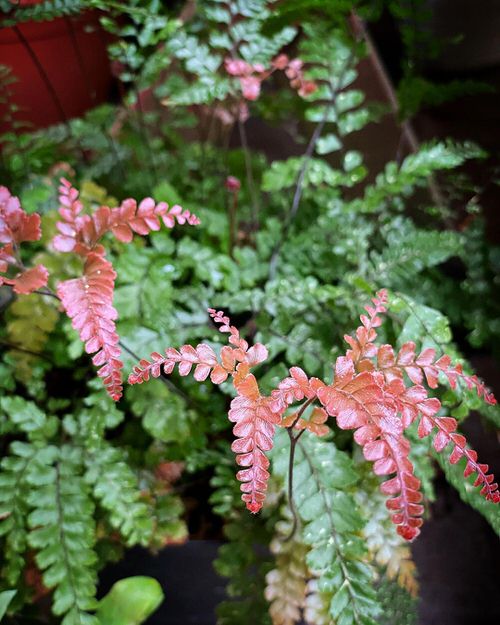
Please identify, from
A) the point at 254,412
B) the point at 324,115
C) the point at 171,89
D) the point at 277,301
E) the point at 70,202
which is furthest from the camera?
the point at 171,89

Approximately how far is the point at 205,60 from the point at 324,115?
254 mm

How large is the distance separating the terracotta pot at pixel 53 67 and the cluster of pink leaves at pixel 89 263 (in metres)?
0.85

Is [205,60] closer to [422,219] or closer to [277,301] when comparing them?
[277,301]

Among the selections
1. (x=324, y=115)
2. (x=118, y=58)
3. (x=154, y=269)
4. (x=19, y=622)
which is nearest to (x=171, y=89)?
(x=118, y=58)

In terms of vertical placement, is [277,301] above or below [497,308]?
above

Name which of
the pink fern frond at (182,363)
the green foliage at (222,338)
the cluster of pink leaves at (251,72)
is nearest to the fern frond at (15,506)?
the green foliage at (222,338)

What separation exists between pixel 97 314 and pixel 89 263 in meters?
0.09

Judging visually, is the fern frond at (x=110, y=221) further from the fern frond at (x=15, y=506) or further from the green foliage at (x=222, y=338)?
the fern frond at (x=15, y=506)

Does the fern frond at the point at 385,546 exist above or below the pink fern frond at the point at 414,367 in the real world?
below

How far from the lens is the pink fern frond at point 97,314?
1.63 feet

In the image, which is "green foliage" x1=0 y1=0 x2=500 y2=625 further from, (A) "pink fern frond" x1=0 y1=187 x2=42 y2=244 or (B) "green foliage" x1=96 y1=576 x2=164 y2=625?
(A) "pink fern frond" x1=0 y1=187 x2=42 y2=244

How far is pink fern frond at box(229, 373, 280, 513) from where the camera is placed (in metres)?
0.44

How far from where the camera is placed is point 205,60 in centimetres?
92

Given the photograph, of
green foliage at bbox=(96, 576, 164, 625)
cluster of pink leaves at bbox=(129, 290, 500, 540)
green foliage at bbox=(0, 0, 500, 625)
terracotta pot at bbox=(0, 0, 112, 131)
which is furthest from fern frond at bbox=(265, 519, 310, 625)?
terracotta pot at bbox=(0, 0, 112, 131)
